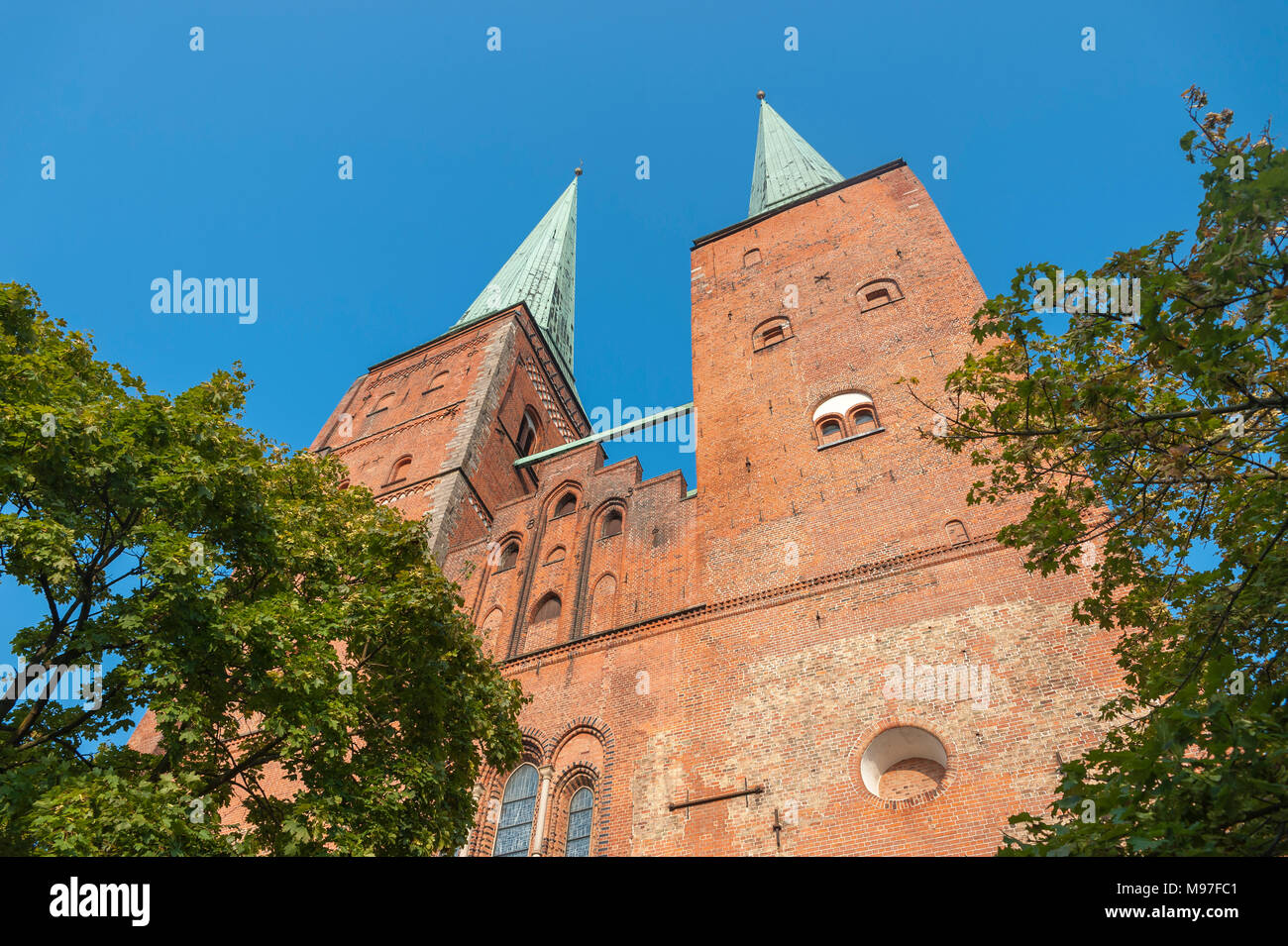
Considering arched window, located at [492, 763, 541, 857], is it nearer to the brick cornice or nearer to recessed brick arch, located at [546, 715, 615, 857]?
recessed brick arch, located at [546, 715, 615, 857]

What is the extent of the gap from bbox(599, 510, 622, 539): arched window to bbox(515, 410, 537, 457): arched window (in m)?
9.52

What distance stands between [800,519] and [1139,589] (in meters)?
7.40

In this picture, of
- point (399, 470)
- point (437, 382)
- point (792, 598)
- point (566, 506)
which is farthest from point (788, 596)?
point (437, 382)

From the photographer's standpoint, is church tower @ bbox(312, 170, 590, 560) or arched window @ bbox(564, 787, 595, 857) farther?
church tower @ bbox(312, 170, 590, 560)

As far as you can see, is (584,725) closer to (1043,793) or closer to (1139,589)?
(1043,793)

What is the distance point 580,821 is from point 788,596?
15.0ft

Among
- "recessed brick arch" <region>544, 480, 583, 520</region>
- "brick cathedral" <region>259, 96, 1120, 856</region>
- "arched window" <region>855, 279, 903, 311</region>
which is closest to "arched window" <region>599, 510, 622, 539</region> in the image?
"brick cathedral" <region>259, 96, 1120, 856</region>

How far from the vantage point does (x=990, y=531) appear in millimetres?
12695

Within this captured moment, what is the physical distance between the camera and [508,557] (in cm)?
1750

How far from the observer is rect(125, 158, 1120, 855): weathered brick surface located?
1059 cm

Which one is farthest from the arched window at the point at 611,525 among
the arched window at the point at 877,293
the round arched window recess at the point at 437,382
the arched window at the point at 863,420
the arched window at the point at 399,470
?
the round arched window recess at the point at 437,382
